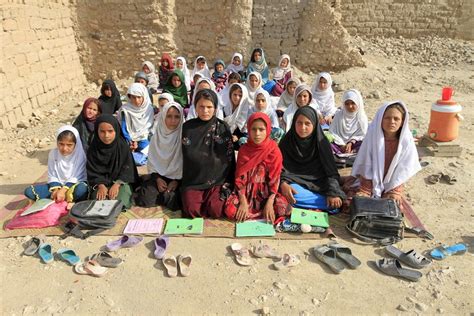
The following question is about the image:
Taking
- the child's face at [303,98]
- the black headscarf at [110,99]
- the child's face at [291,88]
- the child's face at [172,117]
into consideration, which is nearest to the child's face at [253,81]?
the child's face at [291,88]

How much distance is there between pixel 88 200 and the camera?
3367 mm

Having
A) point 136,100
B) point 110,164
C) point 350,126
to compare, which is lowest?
point 110,164

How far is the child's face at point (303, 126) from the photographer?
10.9 feet

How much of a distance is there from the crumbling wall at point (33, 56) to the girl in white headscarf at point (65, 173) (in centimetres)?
296

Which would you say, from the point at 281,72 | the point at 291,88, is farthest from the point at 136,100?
the point at 281,72

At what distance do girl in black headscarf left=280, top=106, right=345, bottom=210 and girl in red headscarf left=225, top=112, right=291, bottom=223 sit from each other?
0.15m

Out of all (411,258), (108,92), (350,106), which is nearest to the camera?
(411,258)

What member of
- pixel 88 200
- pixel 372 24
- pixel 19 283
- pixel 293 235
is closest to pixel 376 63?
pixel 372 24

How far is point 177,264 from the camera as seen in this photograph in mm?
2775

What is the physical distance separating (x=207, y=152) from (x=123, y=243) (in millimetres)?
1119

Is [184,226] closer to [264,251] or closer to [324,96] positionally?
[264,251]

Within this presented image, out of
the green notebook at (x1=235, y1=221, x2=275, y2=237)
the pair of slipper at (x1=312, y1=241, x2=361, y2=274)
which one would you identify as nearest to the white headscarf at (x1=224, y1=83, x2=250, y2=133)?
the green notebook at (x1=235, y1=221, x2=275, y2=237)

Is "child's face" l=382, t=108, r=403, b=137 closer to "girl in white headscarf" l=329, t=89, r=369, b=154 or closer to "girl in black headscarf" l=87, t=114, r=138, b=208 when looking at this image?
"girl in white headscarf" l=329, t=89, r=369, b=154

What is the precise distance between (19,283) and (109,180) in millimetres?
1243
